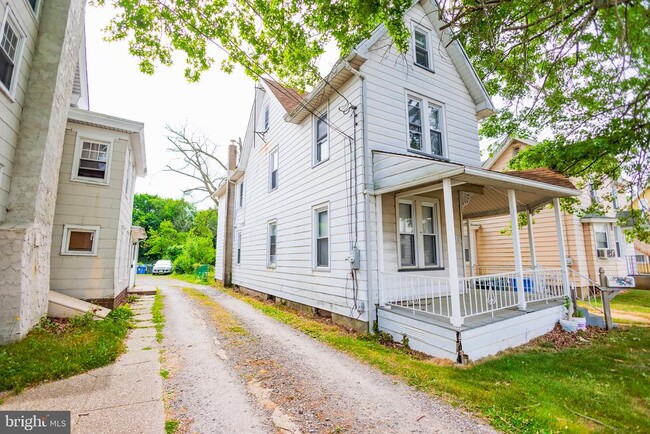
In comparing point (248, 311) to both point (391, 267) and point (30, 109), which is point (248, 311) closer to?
point (391, 267)

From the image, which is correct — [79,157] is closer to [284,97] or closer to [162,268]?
[284,97]

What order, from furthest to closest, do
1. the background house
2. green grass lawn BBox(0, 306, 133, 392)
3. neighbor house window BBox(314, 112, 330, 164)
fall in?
1. the background house
2. neighbor house window BBox(314, 112, 330, 164)
3. green grass lawn BBox(0, 306, 133, 392)

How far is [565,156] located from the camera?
8570 mm

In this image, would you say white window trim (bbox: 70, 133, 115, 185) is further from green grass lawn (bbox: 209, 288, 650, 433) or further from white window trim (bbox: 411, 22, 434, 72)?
white window trim (bbox: 411, 22, 434, 72)

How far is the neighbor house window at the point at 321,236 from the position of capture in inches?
309

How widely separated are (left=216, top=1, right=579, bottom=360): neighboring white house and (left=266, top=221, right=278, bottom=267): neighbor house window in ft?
0.30

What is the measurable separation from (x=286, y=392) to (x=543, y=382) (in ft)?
11.6

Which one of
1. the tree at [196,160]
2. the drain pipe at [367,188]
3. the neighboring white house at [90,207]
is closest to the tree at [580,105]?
→ the drain pipe at [367,188]

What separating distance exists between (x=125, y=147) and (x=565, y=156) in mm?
12932

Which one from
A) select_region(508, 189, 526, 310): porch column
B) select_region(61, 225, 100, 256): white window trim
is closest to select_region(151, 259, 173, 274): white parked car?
select_region(61, 225, 100, 256): white window trim

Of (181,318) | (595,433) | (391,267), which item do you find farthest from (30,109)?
(595,433)

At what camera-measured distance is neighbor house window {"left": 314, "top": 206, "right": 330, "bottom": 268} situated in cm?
784

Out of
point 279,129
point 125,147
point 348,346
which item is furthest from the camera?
point 279,129

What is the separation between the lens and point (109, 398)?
358cm
